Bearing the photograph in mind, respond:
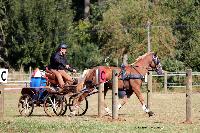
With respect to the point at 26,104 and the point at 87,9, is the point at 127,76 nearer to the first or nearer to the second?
the point at 26,104

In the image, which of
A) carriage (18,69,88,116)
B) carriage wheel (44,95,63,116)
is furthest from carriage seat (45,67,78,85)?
carriage wheel (44,95,63,116)

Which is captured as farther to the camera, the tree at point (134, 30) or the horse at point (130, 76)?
the tree at point (134, 30)

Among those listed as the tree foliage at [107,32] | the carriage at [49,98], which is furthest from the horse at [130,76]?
the tree foliage at [107,32]

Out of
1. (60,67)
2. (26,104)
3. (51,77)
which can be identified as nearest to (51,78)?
(51,77)

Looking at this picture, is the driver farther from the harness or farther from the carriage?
the harness

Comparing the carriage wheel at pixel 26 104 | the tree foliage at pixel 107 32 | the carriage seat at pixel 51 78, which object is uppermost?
the tree foliage at pixel 107 32

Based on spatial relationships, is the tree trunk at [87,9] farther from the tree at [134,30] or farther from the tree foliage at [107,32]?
the tree at [134,30]

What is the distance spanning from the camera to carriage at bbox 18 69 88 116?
→ 20.4 meters

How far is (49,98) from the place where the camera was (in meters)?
20.6

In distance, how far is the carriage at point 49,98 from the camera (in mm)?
20422

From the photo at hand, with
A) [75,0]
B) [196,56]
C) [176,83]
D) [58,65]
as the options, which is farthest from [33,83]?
[75,0]

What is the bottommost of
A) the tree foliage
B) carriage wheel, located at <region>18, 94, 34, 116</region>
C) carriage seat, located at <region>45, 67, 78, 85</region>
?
carriage wheel, located at <region>18, 94, 34, 116</region>

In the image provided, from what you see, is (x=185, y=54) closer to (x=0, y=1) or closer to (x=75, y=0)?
(x=0, y=1)

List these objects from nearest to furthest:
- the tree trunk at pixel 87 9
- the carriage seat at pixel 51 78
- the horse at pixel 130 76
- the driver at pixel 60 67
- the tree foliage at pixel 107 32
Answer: the horse at pixel 130 76
the driver at pixel 60 67
the carriage seat at pixel 51 78
the tree foliage at pixel 107 32
the tree trunk at pixel 87 9
